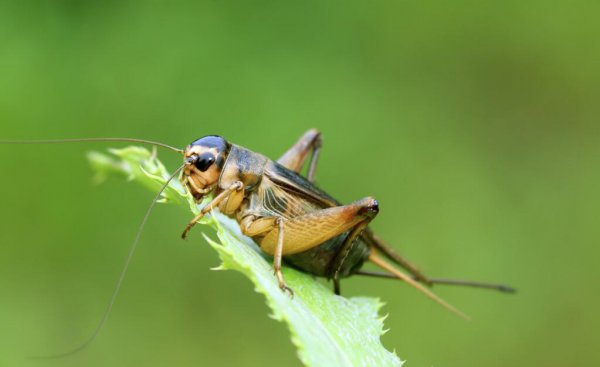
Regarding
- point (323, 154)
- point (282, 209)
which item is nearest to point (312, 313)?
point (282, 209)

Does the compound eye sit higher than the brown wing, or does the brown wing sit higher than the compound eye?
the compound eye

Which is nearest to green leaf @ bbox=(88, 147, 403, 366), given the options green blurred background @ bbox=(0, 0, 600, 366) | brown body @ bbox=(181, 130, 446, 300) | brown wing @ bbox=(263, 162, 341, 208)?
brown body @ bbox=(181, 130, 446, 300)

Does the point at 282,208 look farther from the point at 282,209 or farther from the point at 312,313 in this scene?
the point at 312,313

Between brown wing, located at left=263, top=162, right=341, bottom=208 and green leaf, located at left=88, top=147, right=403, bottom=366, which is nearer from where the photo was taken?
green leaf, located at left=88, top=147, right=403, bottom=366

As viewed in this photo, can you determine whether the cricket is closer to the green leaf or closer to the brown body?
the brown body

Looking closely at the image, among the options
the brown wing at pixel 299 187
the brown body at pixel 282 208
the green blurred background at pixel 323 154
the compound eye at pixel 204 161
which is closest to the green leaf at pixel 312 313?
the brown body at pixel 282 208

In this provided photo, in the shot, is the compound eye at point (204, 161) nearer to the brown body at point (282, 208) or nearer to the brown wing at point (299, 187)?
the brown body at point (282, 208)
